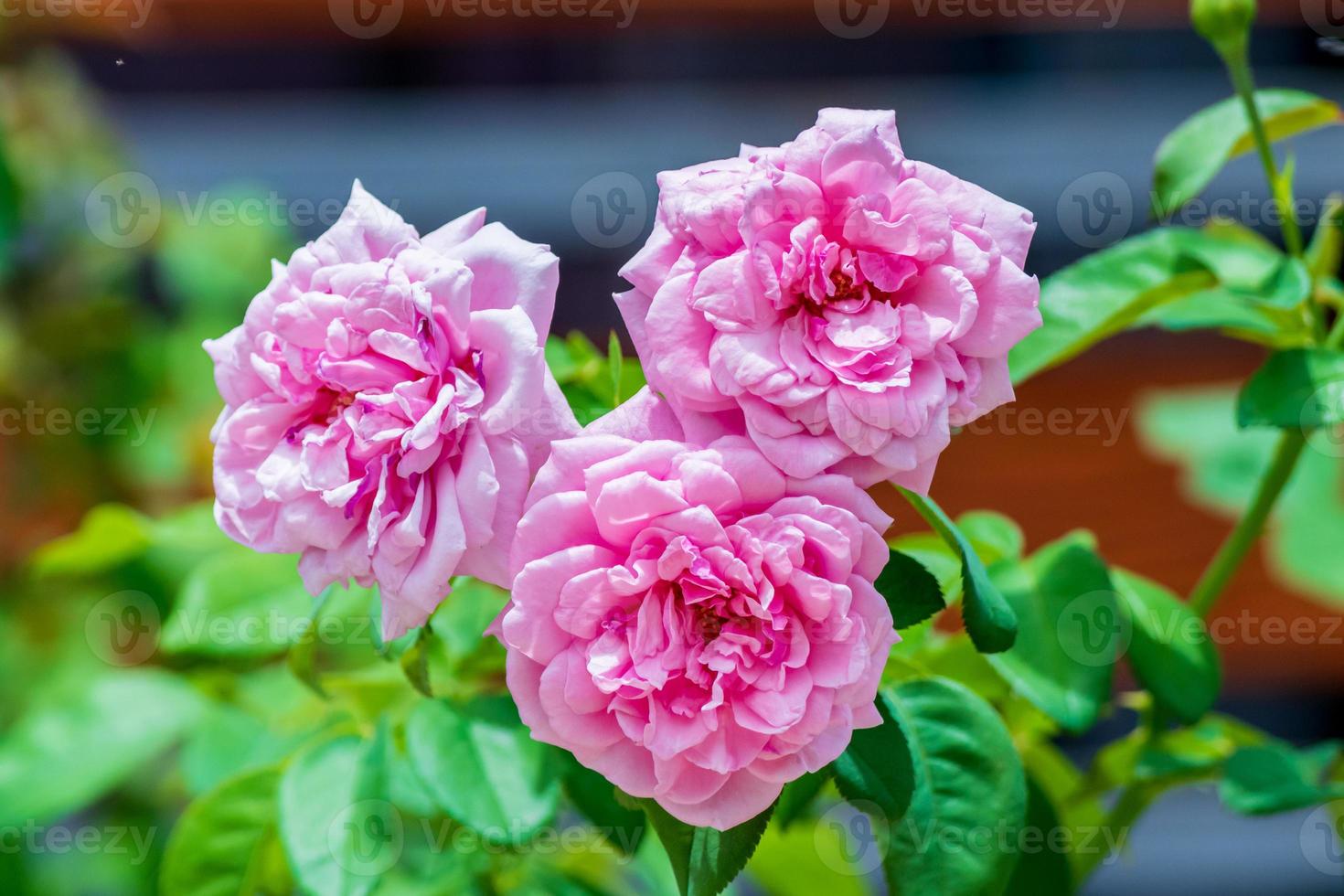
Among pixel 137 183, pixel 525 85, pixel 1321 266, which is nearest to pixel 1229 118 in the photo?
pixel 1321 266

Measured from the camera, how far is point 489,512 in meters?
0.32

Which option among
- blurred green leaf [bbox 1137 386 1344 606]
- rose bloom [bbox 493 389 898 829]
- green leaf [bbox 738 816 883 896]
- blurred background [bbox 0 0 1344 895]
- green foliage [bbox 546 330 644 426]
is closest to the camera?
rose bloom [bbox 493 389 898 829]

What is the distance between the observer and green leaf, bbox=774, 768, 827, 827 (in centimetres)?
38

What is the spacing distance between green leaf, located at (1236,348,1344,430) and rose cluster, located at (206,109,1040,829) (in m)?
0.16

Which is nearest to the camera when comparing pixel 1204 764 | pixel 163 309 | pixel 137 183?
pixel 1204 764

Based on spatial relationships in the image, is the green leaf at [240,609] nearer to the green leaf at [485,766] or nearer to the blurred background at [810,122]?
the green leaf at [485,766]

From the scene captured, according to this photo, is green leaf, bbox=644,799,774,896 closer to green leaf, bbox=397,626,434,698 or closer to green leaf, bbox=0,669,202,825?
green leaf, bbox=397,626,434,698

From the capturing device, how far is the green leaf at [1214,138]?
1.62ft

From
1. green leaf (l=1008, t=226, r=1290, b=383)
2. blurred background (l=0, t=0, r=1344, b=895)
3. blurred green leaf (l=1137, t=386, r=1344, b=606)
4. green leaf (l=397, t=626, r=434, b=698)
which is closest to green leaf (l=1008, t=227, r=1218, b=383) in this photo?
green leaf (l=1008, t=226, r=1290, b=383)

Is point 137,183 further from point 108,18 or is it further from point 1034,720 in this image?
point 1034,720

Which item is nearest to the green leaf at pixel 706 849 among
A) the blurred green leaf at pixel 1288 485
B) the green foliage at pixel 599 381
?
the green foliage at pixel 599 381

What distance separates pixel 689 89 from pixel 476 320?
47.5 inches

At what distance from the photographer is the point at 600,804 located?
0.43 metres

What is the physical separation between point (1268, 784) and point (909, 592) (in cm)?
20
